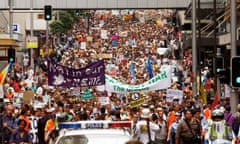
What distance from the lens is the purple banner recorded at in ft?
81.7

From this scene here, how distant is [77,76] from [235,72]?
7.90 m

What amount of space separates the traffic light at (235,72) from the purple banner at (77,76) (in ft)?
24.4

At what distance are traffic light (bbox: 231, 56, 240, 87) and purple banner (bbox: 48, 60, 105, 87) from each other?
7.45 meters

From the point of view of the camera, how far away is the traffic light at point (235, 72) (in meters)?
18.0

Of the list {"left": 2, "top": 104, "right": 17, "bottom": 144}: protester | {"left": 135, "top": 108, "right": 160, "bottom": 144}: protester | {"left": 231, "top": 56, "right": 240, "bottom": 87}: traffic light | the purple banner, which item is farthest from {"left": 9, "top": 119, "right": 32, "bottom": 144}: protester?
the purple banner

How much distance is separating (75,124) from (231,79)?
18.3ft

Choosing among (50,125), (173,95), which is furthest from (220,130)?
(173,95)

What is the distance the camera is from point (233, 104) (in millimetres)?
20891

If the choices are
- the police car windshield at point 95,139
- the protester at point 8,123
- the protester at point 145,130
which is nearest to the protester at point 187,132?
the protester at point 145,130

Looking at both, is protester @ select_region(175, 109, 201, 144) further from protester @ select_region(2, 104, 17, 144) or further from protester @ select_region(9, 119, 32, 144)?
protester @ select_region(2, 104, 17, 144)

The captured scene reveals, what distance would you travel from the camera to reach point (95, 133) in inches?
504

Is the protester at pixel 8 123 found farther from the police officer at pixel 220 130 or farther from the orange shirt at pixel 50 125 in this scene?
the police officer at pixel 220 130

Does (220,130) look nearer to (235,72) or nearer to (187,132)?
(187,132)

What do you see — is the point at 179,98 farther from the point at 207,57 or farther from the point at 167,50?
the point at 167,50
